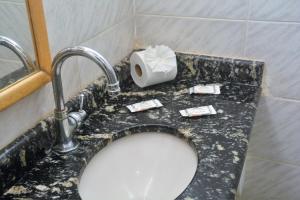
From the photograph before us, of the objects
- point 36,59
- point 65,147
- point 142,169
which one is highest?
point 36,59

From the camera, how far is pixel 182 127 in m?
0.95

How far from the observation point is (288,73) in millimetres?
1126

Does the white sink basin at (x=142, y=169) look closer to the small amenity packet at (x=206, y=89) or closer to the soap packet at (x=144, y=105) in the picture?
the soap packet at (x=144, y=105)

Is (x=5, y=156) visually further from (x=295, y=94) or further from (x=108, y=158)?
(x=295, y=94)

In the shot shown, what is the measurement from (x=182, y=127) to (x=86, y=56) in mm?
357

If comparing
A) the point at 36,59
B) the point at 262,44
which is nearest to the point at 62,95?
the point at 36,59

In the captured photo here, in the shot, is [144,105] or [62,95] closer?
[62,95]

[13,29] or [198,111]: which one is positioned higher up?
[13,29]

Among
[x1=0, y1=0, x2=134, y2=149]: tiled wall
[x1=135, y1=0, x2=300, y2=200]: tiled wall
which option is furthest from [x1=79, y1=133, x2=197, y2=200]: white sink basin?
[x1=135, y1=0, x2=300, y2=200]: tiled wall

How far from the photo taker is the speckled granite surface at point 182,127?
0.74m

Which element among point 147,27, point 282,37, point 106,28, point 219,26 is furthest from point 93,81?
point 282,37

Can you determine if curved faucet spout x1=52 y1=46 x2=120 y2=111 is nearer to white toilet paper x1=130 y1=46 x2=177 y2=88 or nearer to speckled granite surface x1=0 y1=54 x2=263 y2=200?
speckled granite surface x1=0 y1=54 x2=263 y2=200

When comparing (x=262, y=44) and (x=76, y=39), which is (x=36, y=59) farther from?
(x=262, y=44)

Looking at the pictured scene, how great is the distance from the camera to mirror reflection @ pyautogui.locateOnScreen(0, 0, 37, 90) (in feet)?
2.41
